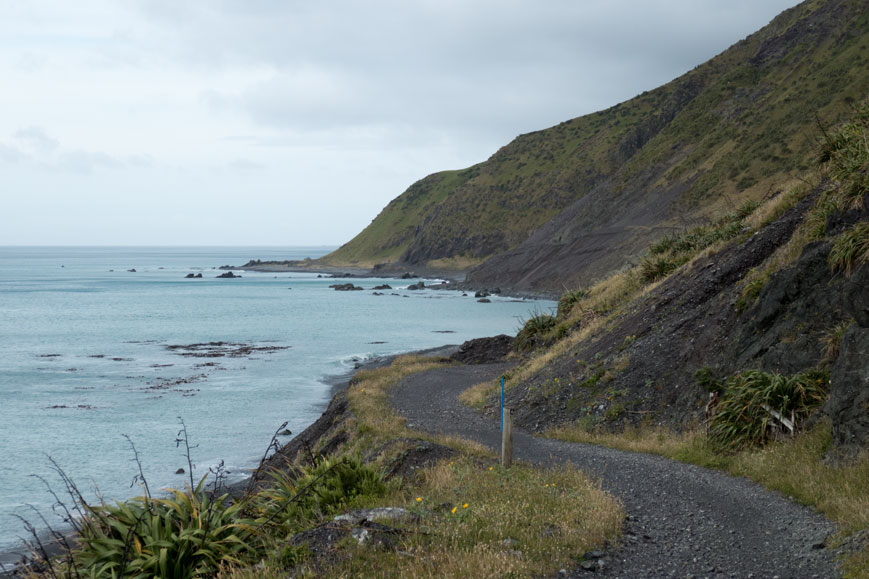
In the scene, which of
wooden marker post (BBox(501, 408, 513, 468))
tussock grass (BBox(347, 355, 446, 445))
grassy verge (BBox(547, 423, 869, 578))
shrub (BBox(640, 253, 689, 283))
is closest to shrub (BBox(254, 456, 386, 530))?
wooden marker post (BBox(501, 408, 513, 468))

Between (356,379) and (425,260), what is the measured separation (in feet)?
391

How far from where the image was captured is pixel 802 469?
980 centimetres

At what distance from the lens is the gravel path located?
705cm

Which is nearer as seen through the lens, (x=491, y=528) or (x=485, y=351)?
(x=491, y=528)

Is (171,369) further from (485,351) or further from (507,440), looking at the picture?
(507,440)

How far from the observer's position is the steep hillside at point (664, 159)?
6981cm

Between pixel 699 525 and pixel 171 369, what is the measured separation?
41.1 m

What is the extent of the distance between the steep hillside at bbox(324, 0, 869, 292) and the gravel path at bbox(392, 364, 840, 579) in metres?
31.6

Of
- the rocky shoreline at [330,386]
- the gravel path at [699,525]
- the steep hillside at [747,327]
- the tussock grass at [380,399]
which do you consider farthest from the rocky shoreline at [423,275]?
the gravel path at [699,525]

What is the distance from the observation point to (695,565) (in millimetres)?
7180

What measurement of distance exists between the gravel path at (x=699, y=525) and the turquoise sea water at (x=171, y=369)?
41.7 feet

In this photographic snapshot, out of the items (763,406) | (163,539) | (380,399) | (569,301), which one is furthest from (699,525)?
(569,301)

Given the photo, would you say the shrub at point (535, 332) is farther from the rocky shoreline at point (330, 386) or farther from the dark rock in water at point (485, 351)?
the rocky shoreline at point (330, 386)

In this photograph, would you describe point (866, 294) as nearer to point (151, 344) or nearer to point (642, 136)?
point (151, 344)
